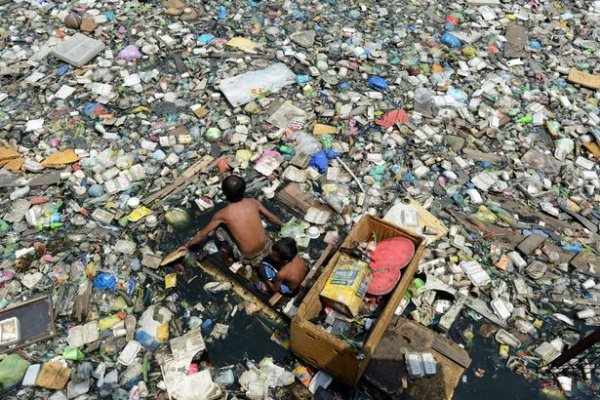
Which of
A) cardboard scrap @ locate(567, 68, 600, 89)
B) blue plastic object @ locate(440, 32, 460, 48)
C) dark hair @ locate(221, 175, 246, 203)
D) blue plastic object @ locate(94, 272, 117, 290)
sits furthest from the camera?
blue plastic object @ locate(440, 32, 460, 48)

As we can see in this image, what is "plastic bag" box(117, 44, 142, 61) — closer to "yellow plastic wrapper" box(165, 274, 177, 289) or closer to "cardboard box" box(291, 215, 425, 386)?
"yellow plastic wrapper" box(165, 274, 177, 289)

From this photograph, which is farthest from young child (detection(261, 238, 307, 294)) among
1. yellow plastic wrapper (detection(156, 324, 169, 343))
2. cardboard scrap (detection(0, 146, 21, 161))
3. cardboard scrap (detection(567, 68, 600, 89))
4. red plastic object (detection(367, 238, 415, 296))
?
cardboard scrap (detection(567, 68, 600, 89))

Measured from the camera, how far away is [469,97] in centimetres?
630

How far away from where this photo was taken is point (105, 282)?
4328 mm

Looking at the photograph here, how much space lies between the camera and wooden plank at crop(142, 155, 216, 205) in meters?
5.05

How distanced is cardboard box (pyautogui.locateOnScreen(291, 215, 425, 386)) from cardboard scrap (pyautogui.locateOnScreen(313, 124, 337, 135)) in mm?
1922

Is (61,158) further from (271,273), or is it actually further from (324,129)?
(324,129)

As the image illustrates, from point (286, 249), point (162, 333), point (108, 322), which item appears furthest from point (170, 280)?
point (286, 249)

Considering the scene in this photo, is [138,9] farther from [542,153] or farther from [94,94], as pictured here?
[542,153]

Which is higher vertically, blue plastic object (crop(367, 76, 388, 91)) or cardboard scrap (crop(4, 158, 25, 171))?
blue plastic object (crop(367, 76, 388, 91))

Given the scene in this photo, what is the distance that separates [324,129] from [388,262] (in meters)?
Result: 2.36

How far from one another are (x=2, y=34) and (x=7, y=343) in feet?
17.4

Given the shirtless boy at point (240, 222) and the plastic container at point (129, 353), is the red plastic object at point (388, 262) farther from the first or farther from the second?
the plastic container at point (129, 353)

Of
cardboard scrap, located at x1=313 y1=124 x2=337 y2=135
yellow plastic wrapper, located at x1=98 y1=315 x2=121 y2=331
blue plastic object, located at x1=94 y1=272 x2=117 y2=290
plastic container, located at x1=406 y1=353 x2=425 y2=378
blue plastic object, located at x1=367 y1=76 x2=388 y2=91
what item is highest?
blue plastic object, located at x1=367 y1=76 x2=388 y2=91
